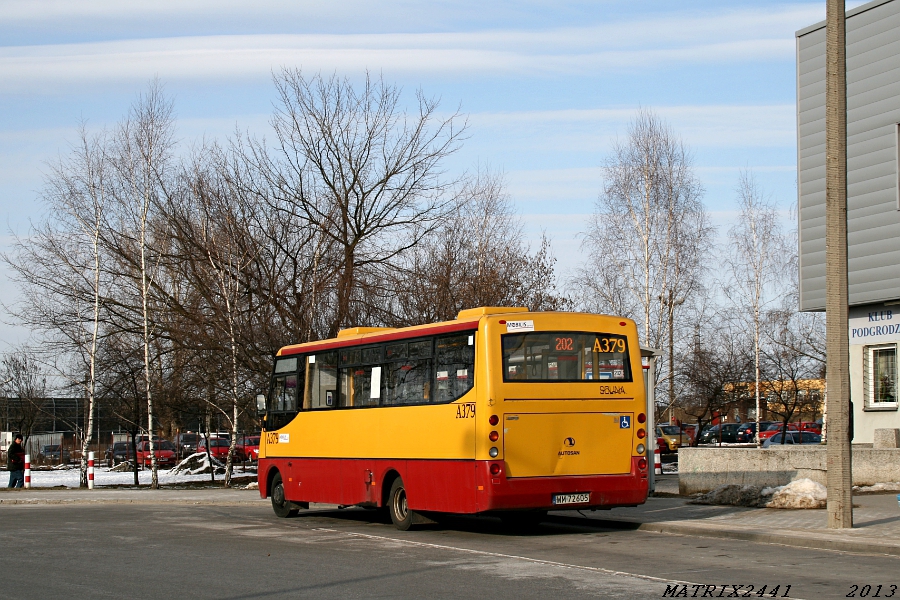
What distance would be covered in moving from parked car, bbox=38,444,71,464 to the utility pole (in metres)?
48.5

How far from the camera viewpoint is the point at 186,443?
52.2 m

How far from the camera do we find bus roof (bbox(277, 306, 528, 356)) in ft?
48.2

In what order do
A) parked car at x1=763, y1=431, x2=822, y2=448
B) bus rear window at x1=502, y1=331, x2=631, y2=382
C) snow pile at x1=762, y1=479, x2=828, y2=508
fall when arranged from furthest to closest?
parked car at x1=763, y1=431, x2=822, y2=448
snow pile at x1=762, y1=479, x2=828, y2=508
bus rear window at x1=502, y1=331, x2=631, y2=382

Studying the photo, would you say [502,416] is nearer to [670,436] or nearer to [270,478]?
[270,478]

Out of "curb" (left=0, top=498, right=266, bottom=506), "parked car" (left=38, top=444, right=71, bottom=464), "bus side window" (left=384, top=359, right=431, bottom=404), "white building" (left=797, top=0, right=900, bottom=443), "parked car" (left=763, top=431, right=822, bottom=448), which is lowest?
"parked car" (left=38, top=444, right=71, bottom=464)

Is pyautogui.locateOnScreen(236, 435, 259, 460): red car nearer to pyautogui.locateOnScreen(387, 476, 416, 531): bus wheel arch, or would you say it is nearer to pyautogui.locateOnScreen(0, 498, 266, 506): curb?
pyautogui.locateOnScreen(0, 498, 266, 506): curb

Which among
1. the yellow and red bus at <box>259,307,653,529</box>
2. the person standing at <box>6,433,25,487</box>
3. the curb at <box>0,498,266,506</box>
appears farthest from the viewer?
the person standing at <box>6,433,25,487</box>

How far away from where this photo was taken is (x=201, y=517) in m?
19.8

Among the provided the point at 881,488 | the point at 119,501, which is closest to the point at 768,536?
the point at 881,488

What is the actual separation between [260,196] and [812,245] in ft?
50.7

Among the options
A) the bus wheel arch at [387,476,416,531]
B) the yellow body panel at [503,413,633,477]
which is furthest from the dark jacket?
the yellow body panel at [503,413,633,477]

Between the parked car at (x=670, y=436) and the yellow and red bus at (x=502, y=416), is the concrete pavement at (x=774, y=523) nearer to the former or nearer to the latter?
the yellow and red bus at (x=502, y=416)

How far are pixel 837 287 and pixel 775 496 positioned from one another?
468 centimetres

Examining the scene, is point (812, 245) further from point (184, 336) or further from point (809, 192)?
point (184, 336)
